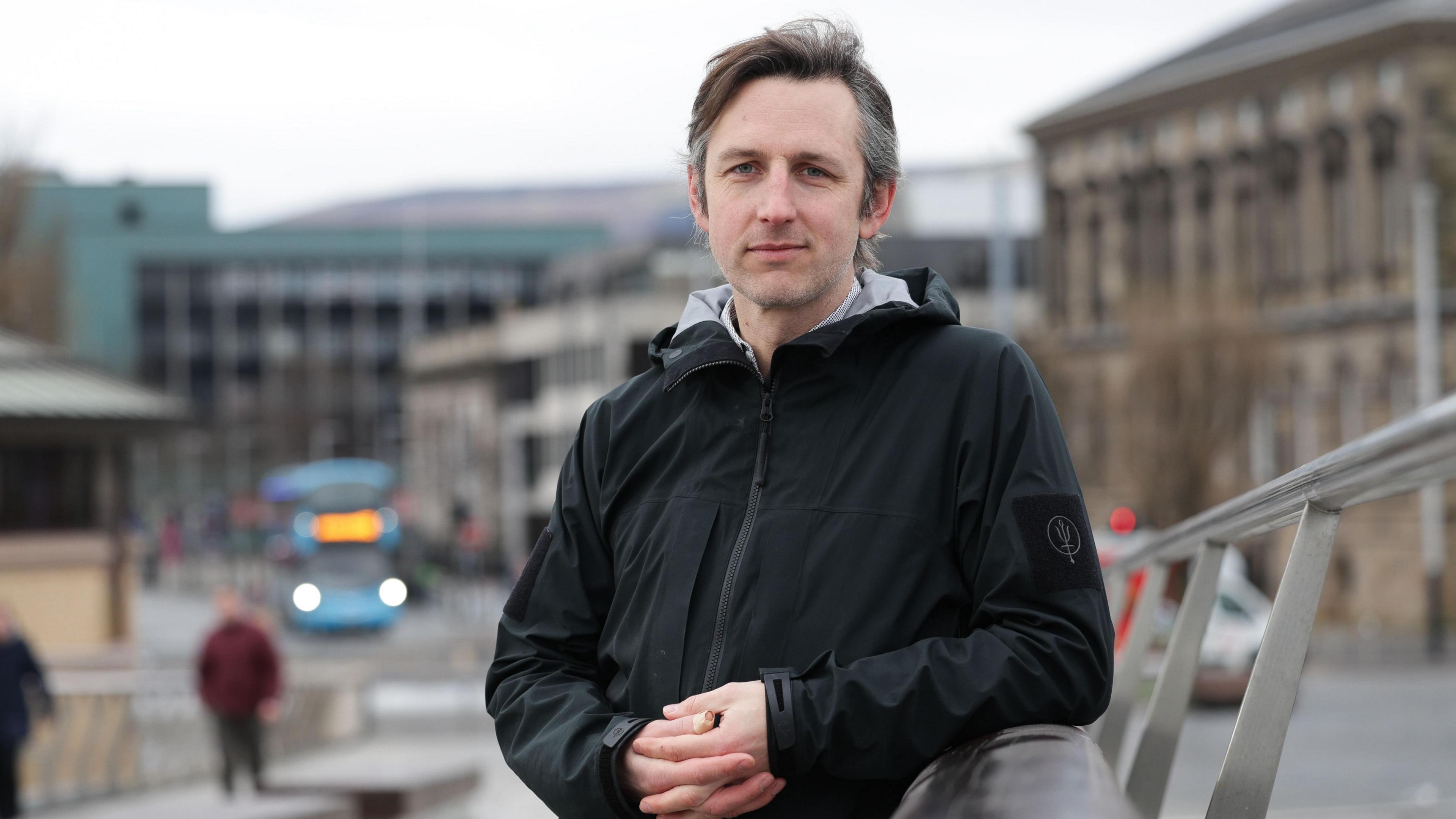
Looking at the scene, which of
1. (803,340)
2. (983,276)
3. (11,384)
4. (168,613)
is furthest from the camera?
(983,276)

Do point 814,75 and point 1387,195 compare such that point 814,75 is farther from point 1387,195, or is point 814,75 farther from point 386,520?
point 386,520

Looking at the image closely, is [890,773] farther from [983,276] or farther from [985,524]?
[983,276]

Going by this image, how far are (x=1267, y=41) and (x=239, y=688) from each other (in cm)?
4323

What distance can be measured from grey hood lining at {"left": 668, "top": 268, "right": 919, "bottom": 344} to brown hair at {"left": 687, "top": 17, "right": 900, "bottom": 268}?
4.4 inches

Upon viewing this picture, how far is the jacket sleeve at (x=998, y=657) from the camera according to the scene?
2521mm

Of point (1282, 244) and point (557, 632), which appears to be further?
point (1282, 244)

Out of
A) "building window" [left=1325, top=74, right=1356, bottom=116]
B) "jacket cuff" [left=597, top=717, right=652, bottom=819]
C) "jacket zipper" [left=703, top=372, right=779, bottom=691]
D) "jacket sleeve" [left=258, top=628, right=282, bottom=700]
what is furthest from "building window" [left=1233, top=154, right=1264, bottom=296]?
"jacket cuff" [left=597, top=717, right=652, bottom=819]

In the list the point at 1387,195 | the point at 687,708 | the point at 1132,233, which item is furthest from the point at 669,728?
the point at 1132,233

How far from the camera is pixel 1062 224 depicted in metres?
65.2

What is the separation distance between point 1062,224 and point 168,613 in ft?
103

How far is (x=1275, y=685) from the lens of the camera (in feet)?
7.90

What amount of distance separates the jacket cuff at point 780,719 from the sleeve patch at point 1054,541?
348mm

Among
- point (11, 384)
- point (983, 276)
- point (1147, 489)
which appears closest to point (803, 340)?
point (11, 384)

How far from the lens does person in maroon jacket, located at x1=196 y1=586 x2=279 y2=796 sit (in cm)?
1658
